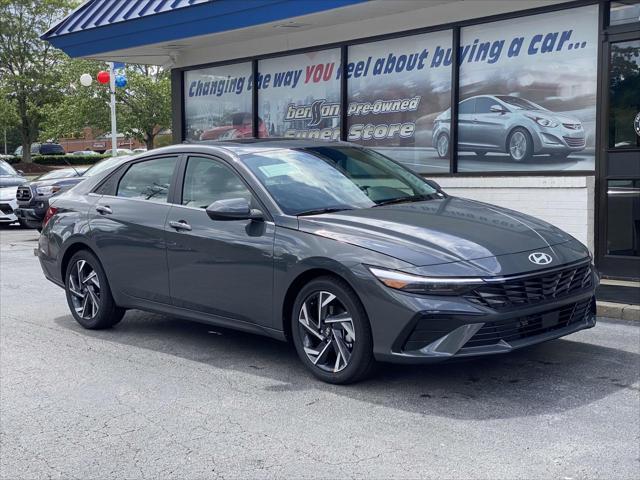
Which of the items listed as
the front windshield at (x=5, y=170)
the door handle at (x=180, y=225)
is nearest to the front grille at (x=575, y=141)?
the door handle at (x=180, y=225)

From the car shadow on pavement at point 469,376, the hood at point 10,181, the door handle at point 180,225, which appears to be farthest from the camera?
the hood at point 10,181

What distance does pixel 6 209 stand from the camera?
61.1 ft

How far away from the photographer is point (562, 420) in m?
4.61

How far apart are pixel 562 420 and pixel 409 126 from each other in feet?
23.5

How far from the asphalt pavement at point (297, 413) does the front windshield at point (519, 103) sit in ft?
12.4

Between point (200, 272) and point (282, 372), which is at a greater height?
point (200, 272)

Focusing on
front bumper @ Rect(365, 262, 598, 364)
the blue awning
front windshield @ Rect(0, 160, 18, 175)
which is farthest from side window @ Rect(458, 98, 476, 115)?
front windshield @ Rect(0, 160, 18, 175)

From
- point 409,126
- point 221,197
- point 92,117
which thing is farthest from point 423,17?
point 92,117

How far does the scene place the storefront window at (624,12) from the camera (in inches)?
347

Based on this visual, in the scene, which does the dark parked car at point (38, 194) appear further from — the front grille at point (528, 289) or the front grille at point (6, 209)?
the front grille at point (528, 289)

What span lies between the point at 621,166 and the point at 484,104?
2.04 metres

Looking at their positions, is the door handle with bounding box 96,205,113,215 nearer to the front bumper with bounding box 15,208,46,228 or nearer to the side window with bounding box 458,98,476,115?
the side window with bounding box 458,98,476,115

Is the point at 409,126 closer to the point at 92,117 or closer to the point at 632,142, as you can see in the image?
the point at 632,142

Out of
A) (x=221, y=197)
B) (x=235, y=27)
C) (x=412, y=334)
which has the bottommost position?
(x=412, y=334)
